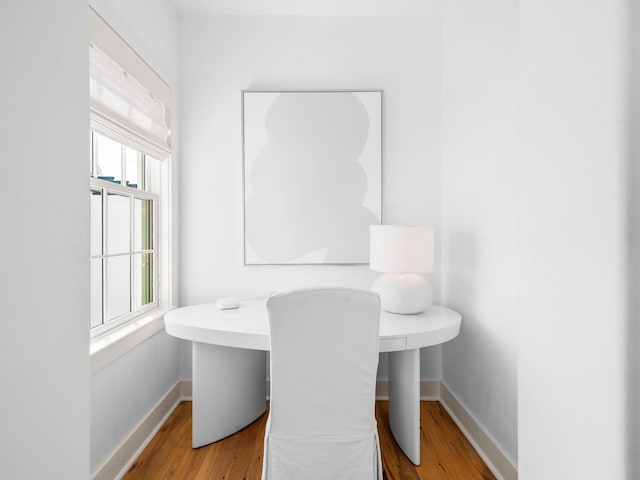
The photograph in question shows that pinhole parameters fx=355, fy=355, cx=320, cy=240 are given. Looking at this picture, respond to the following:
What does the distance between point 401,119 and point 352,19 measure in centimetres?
78

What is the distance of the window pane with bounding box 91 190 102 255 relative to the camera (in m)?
1.75

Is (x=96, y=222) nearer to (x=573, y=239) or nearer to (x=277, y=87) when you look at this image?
(x=277, y=87)

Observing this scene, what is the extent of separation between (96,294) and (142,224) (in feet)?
2.00

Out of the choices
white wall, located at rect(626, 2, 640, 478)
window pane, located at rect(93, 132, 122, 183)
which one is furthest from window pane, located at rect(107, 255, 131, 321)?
white wall, located at rect(626, 2, 640, 478)

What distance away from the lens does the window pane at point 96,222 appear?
175 cm

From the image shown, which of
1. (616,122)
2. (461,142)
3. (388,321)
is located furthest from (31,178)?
(461,142)

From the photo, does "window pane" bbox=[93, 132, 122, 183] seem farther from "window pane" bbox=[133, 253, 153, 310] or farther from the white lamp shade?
the white lamp shade

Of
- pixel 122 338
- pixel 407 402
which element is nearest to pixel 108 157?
pixel 122 338

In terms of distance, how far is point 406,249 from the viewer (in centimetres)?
196

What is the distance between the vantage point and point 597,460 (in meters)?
0.48

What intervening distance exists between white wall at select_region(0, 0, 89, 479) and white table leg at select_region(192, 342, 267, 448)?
1.47m

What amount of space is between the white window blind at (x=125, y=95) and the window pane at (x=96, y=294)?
25.6 inches

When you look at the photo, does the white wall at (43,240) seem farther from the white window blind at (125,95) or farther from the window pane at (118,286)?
the window pane at (118,286)

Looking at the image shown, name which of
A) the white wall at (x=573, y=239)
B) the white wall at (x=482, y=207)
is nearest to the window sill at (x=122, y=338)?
the white wall at (x=573, y=239)
